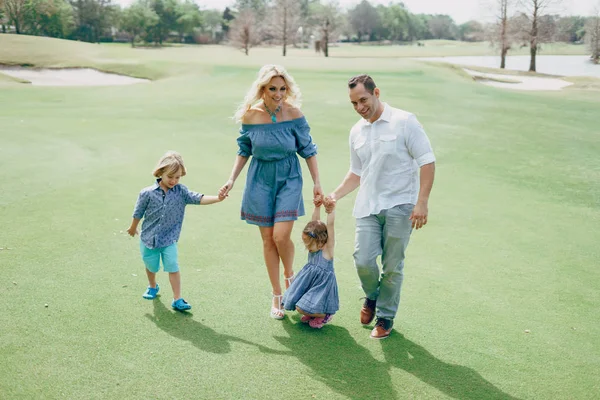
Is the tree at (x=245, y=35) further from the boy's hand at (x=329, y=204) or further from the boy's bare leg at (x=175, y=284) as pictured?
the boy's hand at (x=329, y=204)

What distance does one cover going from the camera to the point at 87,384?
12.4 ft

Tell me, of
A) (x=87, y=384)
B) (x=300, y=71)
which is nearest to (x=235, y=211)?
(x=87, y=384)

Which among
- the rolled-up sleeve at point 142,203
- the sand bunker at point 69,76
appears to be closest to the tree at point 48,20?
the sand bunker at point 69,76

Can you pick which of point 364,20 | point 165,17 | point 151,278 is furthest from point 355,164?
point 364,20

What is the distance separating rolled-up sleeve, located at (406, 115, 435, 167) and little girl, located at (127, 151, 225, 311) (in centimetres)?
177

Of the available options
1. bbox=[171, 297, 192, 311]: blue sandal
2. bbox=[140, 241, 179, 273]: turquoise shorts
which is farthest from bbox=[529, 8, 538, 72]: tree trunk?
bbox=[171, 297, 192, 311]: blue sandal

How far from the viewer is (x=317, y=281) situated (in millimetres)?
4738

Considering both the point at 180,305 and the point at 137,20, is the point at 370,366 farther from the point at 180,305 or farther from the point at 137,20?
the point at 137,20

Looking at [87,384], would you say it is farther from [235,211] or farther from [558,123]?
[558,123]

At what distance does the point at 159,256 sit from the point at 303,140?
66.5 inches

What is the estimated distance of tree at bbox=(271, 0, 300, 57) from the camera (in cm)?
6738

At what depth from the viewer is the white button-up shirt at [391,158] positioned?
4.36 metres

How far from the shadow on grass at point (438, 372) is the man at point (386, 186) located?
220 millimetres

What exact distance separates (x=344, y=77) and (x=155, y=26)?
65.2 meters
